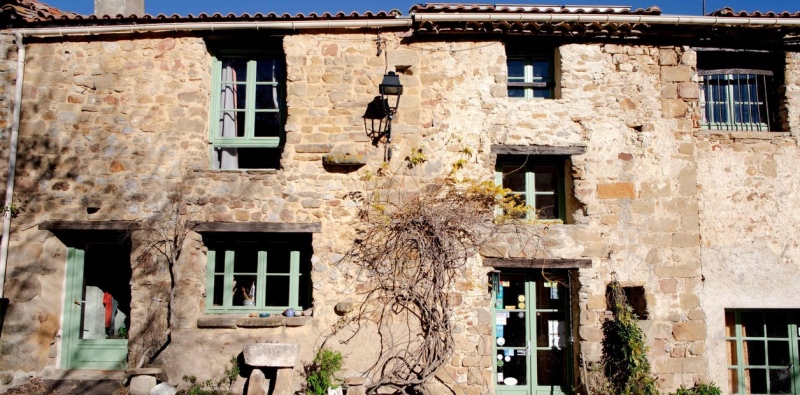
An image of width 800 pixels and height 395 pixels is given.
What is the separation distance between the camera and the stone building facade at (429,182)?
6637 mm

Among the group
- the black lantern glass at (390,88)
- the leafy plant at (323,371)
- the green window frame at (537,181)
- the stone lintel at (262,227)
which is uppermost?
the black lantern glass at (390,88)

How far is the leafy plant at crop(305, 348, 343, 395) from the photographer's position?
6.24 meters

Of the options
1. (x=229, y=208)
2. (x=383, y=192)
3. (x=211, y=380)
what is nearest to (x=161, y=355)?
(x=211, y=380)

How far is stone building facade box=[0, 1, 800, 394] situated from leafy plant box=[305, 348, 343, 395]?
0.18 metres

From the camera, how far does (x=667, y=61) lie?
7.03 metres

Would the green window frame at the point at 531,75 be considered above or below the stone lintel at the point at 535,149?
above

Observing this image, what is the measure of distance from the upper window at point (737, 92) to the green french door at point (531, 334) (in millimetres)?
3043

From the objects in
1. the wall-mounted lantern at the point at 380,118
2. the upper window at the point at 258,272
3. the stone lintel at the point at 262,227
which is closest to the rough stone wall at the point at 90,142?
the stone lintel at the point at 262,227

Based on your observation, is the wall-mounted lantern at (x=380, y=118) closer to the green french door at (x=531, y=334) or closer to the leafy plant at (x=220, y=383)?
the green french door at (x=531, y=334)

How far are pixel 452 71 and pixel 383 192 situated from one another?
1.75 meters

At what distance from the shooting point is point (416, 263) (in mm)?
6652

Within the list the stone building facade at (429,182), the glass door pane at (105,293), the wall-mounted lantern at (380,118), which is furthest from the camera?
the glass door pane at (105,293)

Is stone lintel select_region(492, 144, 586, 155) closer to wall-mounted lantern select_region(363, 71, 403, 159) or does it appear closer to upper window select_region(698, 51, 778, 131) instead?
wall-mounted lantern select_region(363, 71, 403, 159)

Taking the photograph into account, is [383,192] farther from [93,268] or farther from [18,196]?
[18,196]
